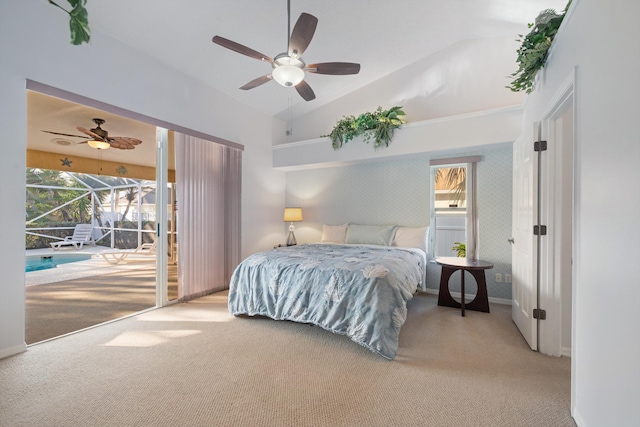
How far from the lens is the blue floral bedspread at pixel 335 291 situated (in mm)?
2373

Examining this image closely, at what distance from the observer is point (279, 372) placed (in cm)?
210

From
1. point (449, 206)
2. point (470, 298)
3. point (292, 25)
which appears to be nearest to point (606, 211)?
point (470, 298)

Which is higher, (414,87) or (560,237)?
(414,87)

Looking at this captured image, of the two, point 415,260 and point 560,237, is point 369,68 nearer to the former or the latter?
point 415,260

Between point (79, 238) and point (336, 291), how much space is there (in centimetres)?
900

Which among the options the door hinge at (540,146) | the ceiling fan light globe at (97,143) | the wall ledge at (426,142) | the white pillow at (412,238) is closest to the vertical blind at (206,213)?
the wall ledge at (426,142)

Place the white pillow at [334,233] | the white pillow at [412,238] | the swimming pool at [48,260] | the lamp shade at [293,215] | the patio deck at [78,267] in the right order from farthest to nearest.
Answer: the swimming pool at [48,260]
the lamp shade at [293,215]
the patio deck at [78,267]
the white pillow at [334,233]
the white pillow at [412,238]

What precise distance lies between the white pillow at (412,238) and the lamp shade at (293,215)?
1.80 m

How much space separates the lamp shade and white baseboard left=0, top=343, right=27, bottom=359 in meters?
3.55

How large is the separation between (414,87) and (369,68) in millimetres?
770

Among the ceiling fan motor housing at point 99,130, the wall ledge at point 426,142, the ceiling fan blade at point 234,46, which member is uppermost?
the ceiling fan blade at point 234,46

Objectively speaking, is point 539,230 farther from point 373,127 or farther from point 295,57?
point 373,127

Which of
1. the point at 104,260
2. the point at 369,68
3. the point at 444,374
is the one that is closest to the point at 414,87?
the point at 369,68

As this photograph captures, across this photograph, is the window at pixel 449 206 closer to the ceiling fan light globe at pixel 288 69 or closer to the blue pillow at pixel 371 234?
the blue pillow at pixel 371 234
